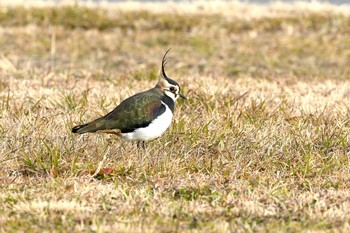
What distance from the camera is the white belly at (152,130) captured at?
6367 mm

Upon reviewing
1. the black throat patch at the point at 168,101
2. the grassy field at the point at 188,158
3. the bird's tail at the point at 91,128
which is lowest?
the grassy field at the point at 188,158

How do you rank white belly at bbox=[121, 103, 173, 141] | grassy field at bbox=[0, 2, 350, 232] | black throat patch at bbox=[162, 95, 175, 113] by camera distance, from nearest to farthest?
grassy field at bbox=[0, 2, 350, 232] → white belly at bbox=[121, 103, 173, 141] → black throat patch at bbox=[162, 95, 175, 113]

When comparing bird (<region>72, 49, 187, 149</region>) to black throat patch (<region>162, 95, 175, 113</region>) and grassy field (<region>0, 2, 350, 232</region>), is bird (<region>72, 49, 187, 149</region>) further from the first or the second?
grassy field (<region>0, 2, 350, 232</region>)

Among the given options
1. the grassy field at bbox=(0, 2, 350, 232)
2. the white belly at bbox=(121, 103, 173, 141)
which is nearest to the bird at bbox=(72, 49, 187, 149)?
the white belly at bbox=(121, 103, 173, 141)

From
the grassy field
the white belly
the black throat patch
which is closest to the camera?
the grassy field

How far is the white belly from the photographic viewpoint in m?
6.37

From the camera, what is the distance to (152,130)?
6.37 metres

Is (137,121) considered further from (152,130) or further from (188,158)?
(188,158)

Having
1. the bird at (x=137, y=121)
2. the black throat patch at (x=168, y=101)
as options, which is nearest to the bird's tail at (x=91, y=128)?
the bird at (x=137, y=121)

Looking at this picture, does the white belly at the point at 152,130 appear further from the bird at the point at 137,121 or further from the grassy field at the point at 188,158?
the grassy field at the point at 188,158

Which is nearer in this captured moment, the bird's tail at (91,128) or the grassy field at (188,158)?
the grassy field at (188,158)

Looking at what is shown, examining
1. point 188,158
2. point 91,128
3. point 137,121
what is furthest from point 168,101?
point 91,128

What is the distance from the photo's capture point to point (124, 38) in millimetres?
16016

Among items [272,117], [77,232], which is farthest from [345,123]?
[77,232]
